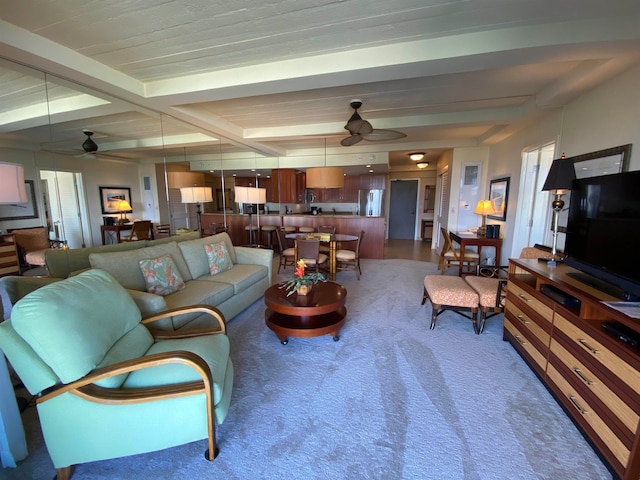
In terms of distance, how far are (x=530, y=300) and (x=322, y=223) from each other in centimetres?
466

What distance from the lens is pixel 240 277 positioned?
10.3 feet

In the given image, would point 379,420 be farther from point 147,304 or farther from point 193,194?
point 193,194

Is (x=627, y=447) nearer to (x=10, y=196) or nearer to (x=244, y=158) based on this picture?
(x=10, y=196)

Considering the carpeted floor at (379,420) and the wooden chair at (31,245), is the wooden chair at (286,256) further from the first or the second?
the wooden chair at (31,245)

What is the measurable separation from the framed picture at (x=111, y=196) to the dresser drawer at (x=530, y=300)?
14.5 feet

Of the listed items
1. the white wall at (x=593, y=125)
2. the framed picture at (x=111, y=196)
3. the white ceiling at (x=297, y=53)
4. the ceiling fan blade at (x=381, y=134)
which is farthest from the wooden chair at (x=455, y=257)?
the framed picture at (x=111, y=196)

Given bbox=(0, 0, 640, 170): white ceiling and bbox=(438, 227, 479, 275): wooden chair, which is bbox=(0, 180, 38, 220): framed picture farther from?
bbox=(438, 227, 479, 275): wooden chair

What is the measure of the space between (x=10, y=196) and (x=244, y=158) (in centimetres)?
591

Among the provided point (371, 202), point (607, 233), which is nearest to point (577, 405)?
point (607, 233)

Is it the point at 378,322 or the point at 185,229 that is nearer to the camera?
the point at 378,322

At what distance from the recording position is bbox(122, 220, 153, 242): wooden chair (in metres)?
3.35

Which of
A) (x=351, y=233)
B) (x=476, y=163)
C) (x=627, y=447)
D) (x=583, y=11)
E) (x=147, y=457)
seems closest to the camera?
(x=627, y=447)

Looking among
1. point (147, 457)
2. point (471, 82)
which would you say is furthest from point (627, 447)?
point (471, 82)

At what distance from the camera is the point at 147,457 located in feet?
4.69
